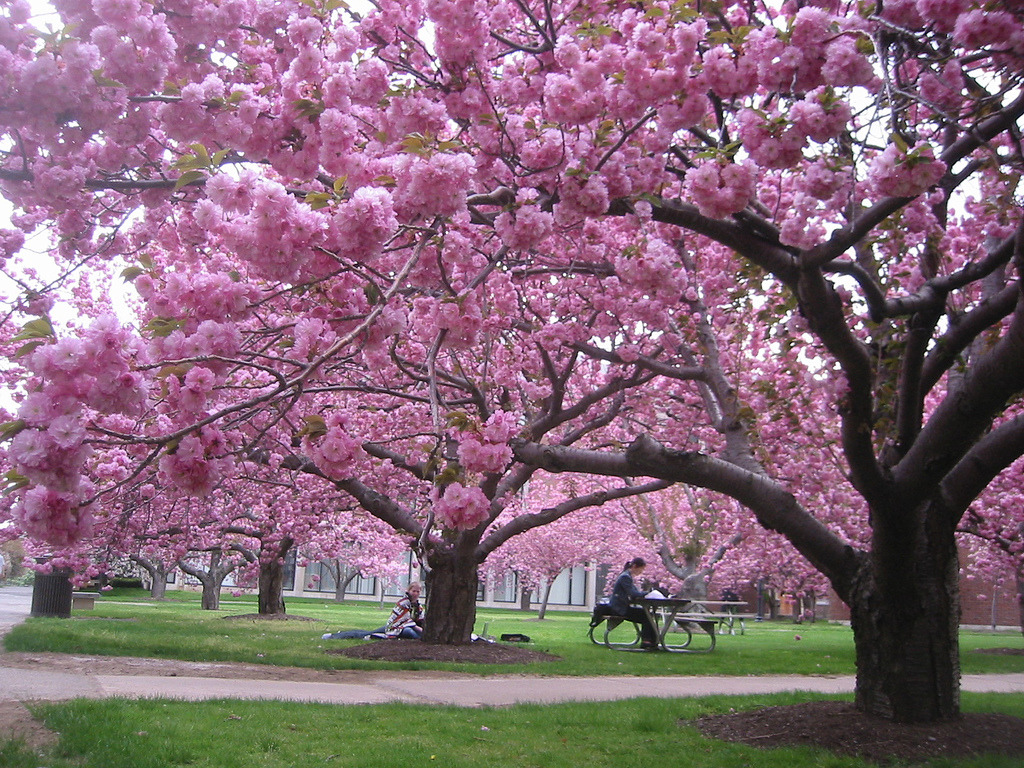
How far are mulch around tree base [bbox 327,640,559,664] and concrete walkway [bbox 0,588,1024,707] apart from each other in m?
1.24

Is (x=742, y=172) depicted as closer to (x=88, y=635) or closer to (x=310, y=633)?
(x=88, y=635)

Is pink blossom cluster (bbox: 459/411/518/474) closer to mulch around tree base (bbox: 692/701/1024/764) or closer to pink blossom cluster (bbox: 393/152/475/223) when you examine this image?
pink blossom cluster (bbox: 393/152/475/223)

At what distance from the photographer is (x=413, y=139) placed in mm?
3154

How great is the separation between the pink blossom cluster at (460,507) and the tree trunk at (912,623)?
360 cm

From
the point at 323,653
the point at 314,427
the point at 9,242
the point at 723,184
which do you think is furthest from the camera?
the point at 323,653

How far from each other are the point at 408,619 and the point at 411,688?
5.07 meters

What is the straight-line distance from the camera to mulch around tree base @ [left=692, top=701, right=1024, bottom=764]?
4922mm

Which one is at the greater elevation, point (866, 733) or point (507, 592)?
point (866, 733)

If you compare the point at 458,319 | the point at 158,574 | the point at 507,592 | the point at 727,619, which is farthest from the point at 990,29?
the point at 507,592

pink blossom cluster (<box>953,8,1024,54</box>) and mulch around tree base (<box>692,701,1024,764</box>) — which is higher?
pink blossom cluster (<box>953,8,1024,54</box>)

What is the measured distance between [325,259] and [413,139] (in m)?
0.66

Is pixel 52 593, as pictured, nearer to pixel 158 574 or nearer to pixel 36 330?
pixel 36 330

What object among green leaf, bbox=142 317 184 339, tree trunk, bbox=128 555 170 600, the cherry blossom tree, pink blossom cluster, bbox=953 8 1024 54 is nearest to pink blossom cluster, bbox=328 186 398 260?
the cherry blossom tree

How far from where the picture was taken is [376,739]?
4699 millimetres
